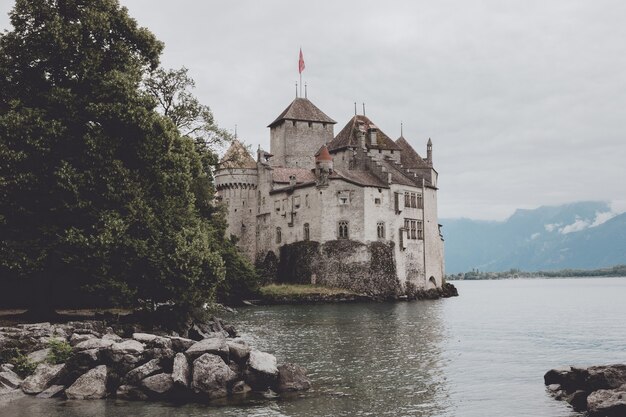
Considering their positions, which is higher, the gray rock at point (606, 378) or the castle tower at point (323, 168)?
the castle tower at point (323, 168)

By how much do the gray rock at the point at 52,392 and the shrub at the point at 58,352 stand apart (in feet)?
5.59

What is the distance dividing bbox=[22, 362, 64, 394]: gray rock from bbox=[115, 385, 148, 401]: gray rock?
2.66m

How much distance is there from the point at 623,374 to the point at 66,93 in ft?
86.2

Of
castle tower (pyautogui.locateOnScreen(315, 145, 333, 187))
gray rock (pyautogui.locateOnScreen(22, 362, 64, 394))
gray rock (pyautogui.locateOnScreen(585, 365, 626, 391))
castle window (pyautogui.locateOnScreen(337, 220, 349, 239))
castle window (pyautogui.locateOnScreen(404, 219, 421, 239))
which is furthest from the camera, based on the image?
castle window (pyautogui.locateOnScreen(404, 219, 421, 239))

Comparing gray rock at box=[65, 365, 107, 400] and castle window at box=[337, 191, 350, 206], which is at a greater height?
castle window at box=[337, 191, 350, 206]

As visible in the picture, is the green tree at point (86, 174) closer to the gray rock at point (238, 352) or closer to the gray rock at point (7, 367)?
the gray rock at point (7, 367)

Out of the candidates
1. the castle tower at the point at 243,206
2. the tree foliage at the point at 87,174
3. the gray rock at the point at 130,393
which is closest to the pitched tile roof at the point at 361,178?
the castle tower at the point at 243,206

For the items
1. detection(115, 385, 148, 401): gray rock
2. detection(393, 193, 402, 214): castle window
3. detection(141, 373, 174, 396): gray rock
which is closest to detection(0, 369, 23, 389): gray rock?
detection(115, 385, 148, 401): gray rock

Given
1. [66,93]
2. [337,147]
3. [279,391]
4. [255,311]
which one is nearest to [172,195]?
[66,93]

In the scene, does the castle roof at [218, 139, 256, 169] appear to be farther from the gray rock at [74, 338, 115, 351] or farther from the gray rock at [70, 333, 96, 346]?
the gray rock at [74, 338, 115, 351]

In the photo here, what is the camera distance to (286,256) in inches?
3652

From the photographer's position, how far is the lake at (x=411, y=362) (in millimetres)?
20719

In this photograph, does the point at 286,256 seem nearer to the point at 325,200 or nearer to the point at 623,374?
the point at 325,200

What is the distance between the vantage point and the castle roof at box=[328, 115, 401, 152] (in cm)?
9775
